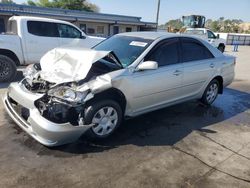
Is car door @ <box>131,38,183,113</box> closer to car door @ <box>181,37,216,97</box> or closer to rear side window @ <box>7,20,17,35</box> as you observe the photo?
car door @ <box>181,37,216,97</box>

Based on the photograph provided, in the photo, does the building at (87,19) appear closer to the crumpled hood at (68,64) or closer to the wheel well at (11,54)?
the wheel well at (11,54)

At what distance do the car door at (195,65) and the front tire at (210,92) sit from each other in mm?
319

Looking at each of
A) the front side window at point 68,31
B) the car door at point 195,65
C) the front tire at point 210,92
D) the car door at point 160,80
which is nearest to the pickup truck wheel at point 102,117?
the car door at point 160,80

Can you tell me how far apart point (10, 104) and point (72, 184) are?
1.99 metres

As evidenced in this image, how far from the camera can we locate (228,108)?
6.38m

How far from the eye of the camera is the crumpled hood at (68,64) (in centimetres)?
392

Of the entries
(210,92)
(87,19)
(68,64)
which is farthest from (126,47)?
(87,19)

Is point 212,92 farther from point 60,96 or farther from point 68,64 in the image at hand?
point 60,96

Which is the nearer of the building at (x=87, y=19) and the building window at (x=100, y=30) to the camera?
the building at (x=87, y=19)

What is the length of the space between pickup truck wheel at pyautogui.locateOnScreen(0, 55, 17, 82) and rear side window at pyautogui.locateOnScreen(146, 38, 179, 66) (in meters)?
4.94

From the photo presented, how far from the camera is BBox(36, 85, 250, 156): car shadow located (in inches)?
154

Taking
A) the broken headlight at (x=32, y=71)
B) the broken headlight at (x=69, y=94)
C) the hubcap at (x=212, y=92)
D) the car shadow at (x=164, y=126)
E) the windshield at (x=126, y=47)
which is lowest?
the car shadow at (x=164, y=126)

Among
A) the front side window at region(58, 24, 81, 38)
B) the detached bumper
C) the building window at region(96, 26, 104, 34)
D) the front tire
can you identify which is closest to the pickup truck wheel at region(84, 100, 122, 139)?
the detached bumper

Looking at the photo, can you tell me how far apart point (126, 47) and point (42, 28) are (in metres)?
4.77
